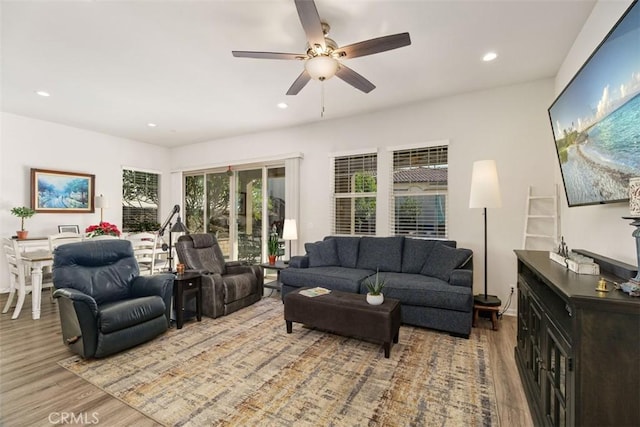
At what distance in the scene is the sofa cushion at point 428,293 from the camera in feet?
9.87

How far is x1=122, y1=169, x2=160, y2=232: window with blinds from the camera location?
20.4ft

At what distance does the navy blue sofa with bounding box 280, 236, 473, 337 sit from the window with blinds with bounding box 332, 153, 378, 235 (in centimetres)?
39

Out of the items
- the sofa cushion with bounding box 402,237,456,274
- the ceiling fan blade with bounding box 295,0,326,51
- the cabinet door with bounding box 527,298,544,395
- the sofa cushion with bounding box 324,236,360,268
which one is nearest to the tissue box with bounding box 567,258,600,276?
the cabinet door with bounding box 527,298,544,395

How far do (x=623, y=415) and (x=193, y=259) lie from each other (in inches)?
160

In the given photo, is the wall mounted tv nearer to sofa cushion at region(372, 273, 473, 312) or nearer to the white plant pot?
sofa cushion at region(372, 273, 473, 312)

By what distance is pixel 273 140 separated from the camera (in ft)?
18.5

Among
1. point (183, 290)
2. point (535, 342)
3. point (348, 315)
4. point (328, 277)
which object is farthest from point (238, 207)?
point (535, 342)

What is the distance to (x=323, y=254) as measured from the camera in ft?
14.6

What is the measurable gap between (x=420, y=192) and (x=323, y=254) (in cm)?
174

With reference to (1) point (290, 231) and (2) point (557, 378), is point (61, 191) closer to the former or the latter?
(1) point (290, 231)

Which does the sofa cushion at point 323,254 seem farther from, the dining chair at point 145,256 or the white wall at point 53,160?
the white wall at point 53,160

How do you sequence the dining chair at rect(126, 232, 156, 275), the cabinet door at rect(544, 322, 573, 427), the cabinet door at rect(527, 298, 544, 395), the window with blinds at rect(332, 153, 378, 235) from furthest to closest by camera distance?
the window with blinds at rect(332, 153, 378, 235) < the dining chair at rect(126, 232, 156, 275) < the cabinet door at rect(527, 298, 544, 395) < the cabinet door at rect(544, 322, 573, 427)

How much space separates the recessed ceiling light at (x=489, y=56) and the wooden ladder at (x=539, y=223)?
1649 mm

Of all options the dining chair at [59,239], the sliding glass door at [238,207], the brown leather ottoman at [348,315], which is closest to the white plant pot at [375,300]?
the brown leather ottoman at [348,315]
